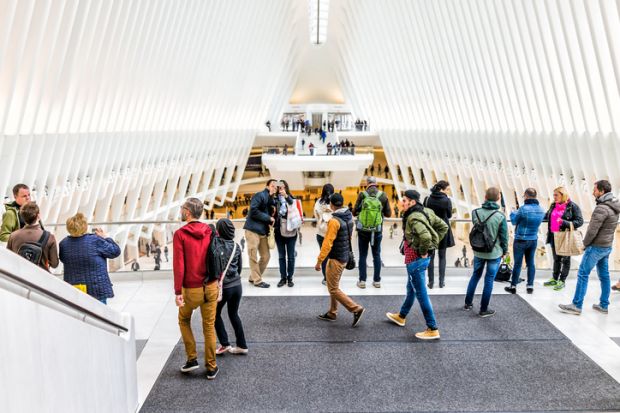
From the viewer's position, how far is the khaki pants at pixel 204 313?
13.4 feet

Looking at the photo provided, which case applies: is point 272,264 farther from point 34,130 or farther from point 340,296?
point 34,130

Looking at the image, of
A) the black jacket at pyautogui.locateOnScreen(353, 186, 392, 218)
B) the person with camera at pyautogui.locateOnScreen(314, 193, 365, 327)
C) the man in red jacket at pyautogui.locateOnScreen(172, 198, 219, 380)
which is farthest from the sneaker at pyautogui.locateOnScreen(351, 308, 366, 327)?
the man in red jacket at pyautogui.locateOnScreen(172, 198, 219, 380)

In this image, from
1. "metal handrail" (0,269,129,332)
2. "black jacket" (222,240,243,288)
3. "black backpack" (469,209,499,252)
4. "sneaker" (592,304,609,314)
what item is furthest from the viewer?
Result: "sneaker" (592,304,609,314)

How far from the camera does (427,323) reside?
4.99m

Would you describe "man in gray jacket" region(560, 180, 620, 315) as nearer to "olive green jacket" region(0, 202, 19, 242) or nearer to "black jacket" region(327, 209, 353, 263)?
"black jacket" region(327, 209, 353, 263)

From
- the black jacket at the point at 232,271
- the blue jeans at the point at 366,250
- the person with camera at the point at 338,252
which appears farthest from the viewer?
the blue jeans at the point at 366,250

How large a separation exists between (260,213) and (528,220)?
10.5 ft

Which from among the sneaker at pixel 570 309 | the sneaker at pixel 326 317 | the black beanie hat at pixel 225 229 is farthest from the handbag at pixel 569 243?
the black beanie hat at pixel 225 229

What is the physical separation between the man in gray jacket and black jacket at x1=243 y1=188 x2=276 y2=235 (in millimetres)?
3478

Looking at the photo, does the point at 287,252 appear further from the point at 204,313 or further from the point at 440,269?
the point at 204,313

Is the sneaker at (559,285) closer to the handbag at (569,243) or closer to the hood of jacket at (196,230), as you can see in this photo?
the handbag at (569,243)

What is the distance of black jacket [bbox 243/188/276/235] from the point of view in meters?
6.30

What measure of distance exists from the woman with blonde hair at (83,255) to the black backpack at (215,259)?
3.05 ft

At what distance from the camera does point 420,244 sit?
4914 mm
